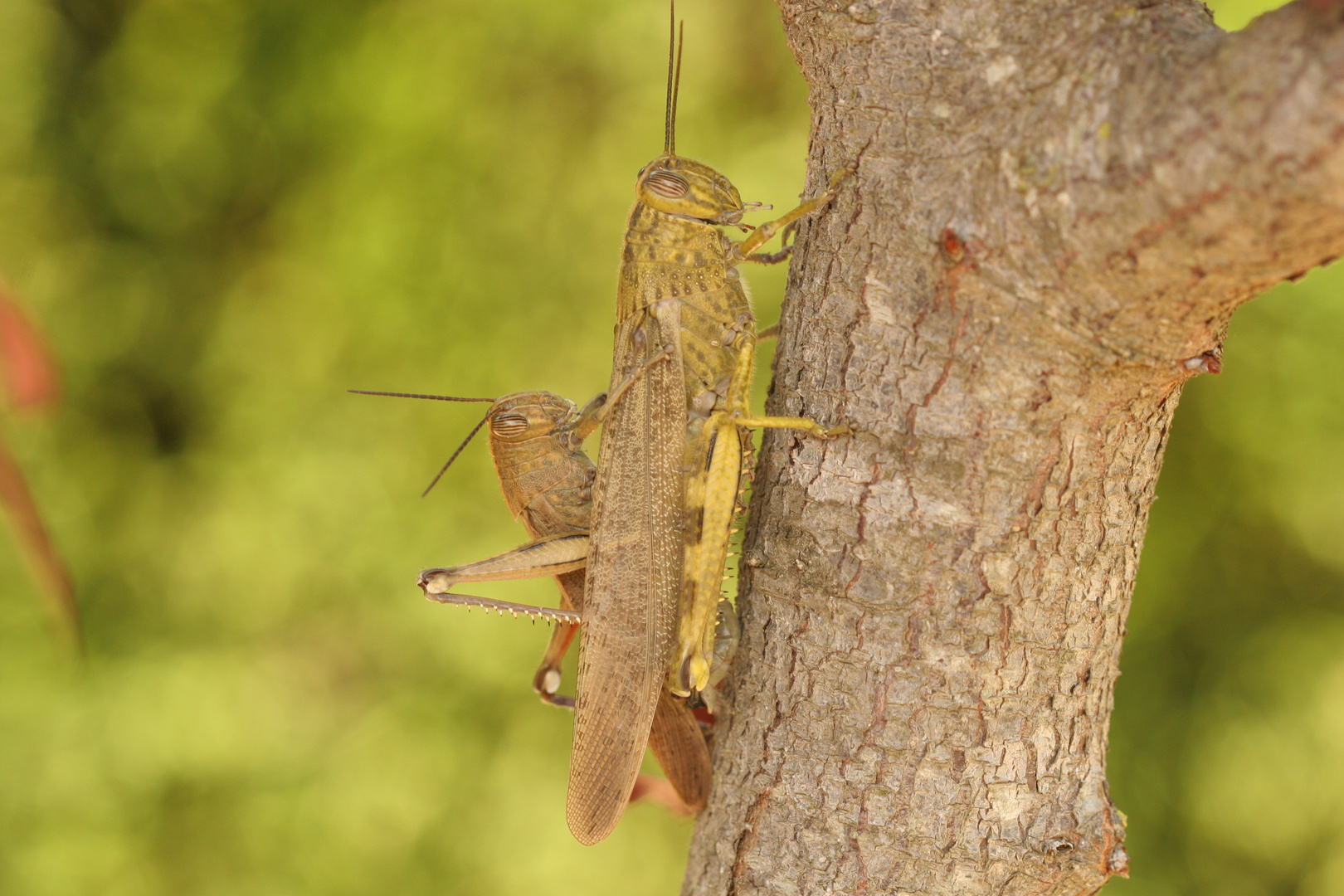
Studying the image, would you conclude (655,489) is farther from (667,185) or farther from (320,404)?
(320,404)

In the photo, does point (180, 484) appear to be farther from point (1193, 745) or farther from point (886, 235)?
point (1193, 745)

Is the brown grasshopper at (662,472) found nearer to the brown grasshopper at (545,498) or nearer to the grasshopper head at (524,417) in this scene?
the brown grasshopper at (545,498)

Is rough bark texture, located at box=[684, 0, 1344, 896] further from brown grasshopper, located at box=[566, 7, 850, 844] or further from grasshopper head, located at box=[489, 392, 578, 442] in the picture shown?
grasshopper head, located at box=[489, 392, 578, 442]

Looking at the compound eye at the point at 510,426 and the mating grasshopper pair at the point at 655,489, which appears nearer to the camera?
the mating grasshopper pair at the point at 655,489

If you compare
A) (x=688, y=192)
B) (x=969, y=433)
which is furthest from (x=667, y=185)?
(x=969, y=433)

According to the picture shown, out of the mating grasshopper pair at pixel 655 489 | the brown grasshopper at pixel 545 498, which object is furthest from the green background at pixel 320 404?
the mating grasshopper pair at pixel 655 489

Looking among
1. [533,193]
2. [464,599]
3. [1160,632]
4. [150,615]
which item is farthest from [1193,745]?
[150,615]

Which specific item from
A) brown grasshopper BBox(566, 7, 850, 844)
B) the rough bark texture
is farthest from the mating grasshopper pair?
the rough bark texture
